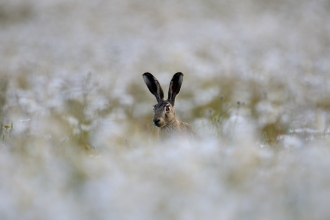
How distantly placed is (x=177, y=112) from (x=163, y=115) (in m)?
2.33

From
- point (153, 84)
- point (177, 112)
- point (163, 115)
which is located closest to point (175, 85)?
point (153, 84)

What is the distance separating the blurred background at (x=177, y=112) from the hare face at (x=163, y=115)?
0.19 m

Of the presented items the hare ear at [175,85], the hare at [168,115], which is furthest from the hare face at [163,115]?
the hare ear at [175,85]

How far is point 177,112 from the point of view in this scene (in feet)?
23.8

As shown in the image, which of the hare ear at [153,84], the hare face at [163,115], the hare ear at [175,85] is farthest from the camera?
the hare ear at [153,84]

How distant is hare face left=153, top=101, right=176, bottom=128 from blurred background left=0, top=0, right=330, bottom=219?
19 cm

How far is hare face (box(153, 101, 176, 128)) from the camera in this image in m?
4.88

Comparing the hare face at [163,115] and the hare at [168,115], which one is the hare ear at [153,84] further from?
the hare face at [163,115]

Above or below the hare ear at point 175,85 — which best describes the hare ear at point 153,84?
above

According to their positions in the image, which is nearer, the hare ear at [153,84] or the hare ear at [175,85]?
the hare ear at [175,85]

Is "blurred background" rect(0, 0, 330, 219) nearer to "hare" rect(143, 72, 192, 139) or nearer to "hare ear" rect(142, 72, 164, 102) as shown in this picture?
"hare" rect(143, 72, 192, 139)

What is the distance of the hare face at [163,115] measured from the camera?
4.88 metres

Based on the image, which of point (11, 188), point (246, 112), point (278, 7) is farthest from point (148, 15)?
point (11, 188)

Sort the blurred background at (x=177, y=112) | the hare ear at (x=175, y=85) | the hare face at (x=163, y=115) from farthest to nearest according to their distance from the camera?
the hare ear at (x=175, y=85)
the hare face at (x=163, y=115)
the blurred background at (x=177, y=112)
